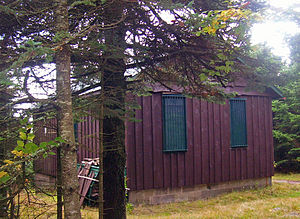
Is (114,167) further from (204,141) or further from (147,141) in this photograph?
(204,141)

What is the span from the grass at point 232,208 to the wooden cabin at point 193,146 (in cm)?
51

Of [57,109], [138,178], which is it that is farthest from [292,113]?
[57,109]

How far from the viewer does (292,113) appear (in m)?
20.6

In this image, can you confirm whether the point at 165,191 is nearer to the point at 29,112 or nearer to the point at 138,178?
the point at 138,178

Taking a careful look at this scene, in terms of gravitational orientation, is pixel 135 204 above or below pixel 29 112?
below

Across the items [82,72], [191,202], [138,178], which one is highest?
[82,72]

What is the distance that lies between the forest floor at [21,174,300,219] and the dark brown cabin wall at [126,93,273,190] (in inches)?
28.1

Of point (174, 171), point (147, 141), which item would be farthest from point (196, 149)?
point (147, 141)

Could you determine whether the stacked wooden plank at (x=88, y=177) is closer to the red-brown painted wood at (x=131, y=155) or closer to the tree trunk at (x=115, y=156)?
the red-brown painted wood at (x=131, y=155)

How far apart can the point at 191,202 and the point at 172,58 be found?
6.59m

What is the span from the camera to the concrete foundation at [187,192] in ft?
33.0

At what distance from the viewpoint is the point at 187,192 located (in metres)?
11.0

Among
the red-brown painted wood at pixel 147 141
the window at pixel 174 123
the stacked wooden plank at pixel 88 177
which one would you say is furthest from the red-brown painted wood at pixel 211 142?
the stacked wooden plank at pixel 88 177

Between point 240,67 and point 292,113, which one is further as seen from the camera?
point 292,113
